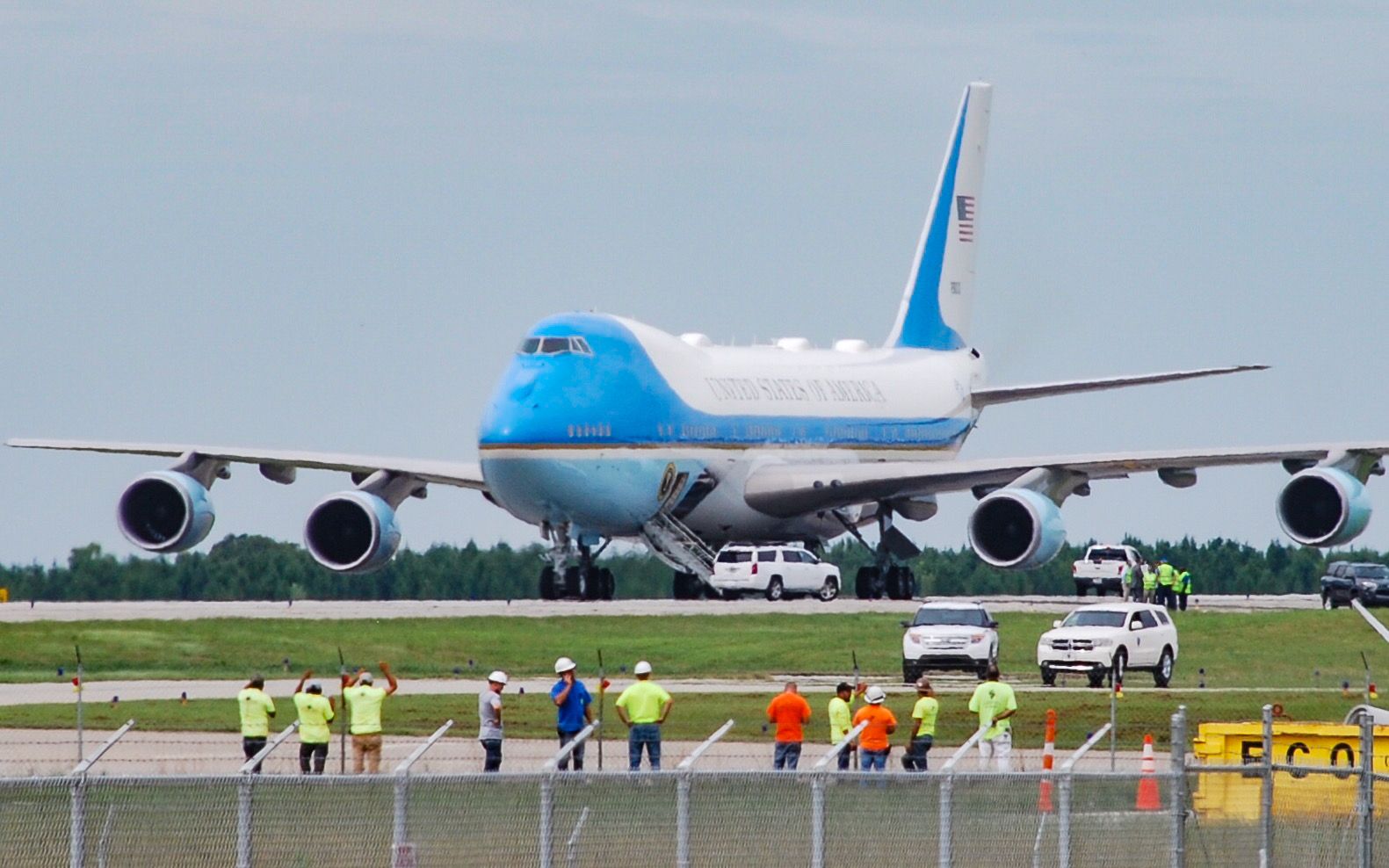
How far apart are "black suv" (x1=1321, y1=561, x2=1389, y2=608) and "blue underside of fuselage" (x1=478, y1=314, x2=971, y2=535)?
15.6 metres

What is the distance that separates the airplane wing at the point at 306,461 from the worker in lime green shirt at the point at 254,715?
1272 inches

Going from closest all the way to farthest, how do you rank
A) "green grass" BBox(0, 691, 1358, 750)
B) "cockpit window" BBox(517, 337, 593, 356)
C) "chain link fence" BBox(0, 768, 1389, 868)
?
"chain link fence" BBox(0, 768, 1389, 868) < "green grass" BBox(0, 691, 1358, 750) < "cockpit window" BBox(517, 337, 593, 356)

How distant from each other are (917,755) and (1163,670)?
1648 cm

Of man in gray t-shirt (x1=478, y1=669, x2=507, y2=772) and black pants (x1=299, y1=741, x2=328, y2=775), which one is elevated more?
man in gray t-shirt (x1=478, y1=669, x2=507, y2=772)

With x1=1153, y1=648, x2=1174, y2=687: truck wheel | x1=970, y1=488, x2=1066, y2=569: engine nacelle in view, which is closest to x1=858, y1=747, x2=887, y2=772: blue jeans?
x1=1153, y1=648, x2=1174, y2=687: truck wheel

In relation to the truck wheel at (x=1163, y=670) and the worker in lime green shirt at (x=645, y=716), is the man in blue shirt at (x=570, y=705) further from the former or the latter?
the truck wheel at (x=1163, y=670)

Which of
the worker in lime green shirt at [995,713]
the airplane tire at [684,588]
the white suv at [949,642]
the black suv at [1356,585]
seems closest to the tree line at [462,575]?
the airplane tire at [684,588]

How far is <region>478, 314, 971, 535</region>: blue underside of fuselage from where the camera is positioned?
57.4 m

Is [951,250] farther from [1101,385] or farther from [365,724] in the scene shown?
[365,724]

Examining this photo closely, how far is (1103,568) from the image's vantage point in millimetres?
71250

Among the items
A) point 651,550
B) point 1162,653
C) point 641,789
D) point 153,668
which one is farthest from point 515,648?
point 641,789

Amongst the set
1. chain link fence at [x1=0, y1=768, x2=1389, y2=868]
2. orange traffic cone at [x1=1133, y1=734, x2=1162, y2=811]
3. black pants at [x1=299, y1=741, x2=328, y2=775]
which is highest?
black pants at [x1=299, y1=741, x2=328, y2=775]

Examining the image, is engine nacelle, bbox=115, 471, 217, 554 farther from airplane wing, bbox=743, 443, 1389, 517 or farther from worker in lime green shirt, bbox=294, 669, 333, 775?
→ worker in lime green shirt, bbox=294, 669, 333, 775

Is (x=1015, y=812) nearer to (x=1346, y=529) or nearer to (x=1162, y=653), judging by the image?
(x=1162, y=653)
